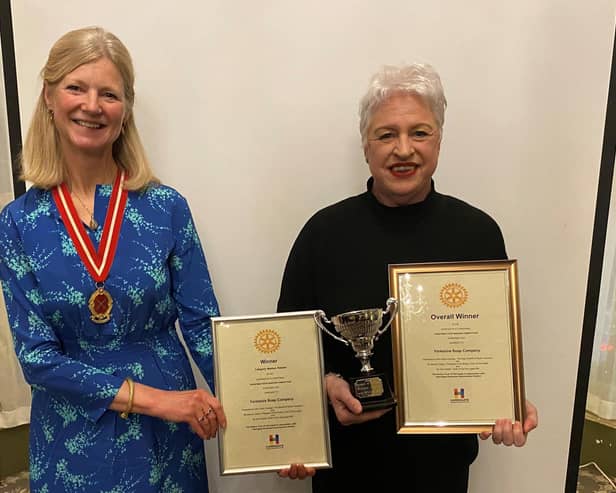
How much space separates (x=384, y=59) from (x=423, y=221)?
576 millimetres

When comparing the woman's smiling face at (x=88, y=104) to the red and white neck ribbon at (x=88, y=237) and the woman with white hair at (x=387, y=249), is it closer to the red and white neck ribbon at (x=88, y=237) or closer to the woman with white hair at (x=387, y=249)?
the red and white neck ribbon at (x=88, y=237)

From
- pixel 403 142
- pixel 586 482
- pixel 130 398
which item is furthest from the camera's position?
pixel 586 482

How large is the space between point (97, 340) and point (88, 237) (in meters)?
0.24

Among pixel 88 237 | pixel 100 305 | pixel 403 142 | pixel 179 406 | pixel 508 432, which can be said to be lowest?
pixel 508 432

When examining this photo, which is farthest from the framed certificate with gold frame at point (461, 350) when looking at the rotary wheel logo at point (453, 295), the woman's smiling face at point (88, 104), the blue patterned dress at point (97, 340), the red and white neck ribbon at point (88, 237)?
the woman's smiling face at point (88, 104)

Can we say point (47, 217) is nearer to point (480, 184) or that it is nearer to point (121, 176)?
point (121, 176)

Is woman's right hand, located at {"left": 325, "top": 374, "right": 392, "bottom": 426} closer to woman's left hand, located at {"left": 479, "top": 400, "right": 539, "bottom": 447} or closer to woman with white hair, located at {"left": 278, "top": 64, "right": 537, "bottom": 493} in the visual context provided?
woman with white hair, located at {"left": 278, "top": 64, "right": 537, "bottom": 493}

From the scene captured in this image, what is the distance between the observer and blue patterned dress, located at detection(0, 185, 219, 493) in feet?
3.95

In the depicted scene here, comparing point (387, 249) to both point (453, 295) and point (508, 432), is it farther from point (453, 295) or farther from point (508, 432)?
point (508, 432)

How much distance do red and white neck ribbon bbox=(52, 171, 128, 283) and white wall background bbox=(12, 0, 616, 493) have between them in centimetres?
47

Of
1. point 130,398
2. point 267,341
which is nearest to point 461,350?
point 267,341

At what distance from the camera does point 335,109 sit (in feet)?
5.59

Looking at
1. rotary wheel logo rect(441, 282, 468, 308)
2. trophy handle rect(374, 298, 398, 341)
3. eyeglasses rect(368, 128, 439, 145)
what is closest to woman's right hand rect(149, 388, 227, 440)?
trophy handle rect(374, 298, 398, 341)

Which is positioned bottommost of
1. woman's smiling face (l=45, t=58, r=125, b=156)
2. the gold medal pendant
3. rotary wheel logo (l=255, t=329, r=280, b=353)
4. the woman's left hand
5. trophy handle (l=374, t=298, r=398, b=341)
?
the woman's left hand
